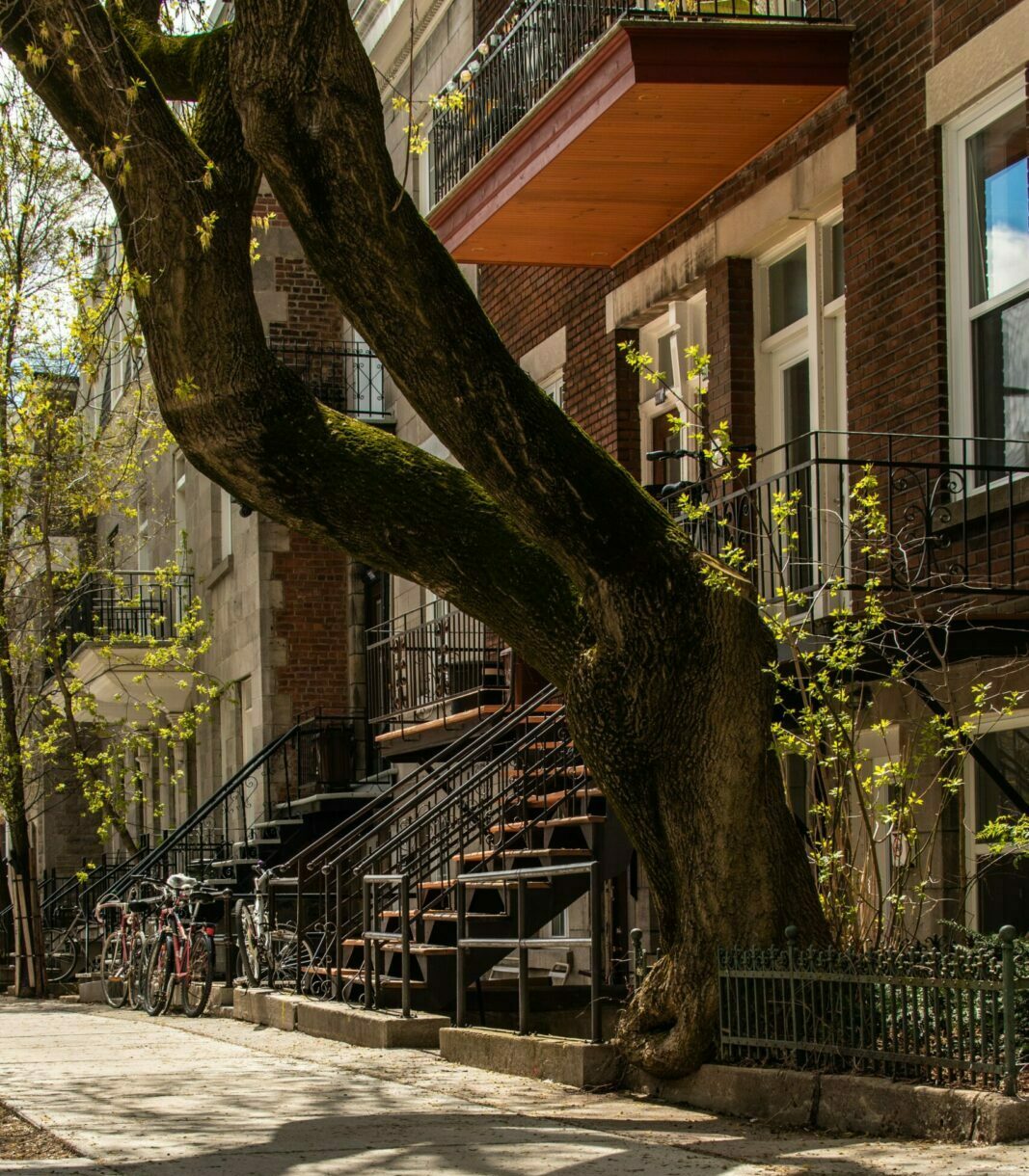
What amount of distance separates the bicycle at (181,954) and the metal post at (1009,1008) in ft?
31.3

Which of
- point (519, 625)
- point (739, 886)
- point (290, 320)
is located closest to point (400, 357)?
point (519, 625)

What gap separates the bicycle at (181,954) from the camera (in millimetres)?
16031

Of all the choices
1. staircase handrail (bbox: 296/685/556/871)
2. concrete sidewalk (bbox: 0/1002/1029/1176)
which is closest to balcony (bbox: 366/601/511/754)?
staircase handrail (bbox: 296/685/556/871)

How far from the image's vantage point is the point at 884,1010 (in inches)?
311

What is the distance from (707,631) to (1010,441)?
7.85 ft

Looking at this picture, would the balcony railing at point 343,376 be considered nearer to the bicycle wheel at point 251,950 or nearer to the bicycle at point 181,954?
the bicycle at point 181,954

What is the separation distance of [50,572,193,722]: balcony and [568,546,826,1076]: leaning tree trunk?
48.7ft

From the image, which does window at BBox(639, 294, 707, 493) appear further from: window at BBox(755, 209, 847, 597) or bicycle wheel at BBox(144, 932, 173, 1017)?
bicycle wheel at BBox(144, 932, 173, 1017)

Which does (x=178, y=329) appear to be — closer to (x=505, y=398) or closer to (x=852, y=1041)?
(x=505, y=398)

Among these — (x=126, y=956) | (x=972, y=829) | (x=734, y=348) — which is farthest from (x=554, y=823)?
(x=126, y=956)

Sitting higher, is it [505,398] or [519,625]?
[505,398]

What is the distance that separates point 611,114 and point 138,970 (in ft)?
29.8

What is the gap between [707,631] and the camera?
30.2 ft

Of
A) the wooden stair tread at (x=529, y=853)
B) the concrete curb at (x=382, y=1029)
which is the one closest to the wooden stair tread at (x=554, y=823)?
the wooden stair tread at (x=529, y=853)
